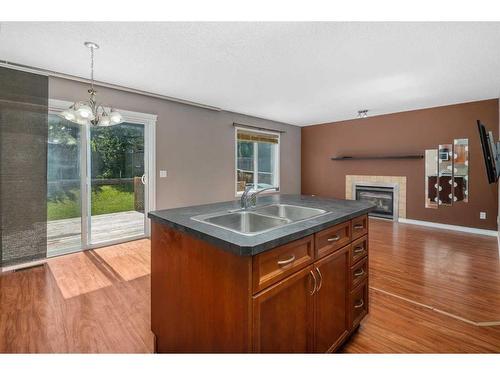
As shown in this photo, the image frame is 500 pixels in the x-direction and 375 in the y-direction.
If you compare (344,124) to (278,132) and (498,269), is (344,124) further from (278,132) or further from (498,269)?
(498,269)

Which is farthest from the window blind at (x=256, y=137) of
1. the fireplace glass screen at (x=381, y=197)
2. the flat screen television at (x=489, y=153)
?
the flat screen television at (x=489, y=153)

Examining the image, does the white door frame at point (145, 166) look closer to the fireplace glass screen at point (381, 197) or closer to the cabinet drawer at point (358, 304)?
the cabinet drawer at point (358, 304)

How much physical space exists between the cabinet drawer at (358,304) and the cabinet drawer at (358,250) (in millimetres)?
191

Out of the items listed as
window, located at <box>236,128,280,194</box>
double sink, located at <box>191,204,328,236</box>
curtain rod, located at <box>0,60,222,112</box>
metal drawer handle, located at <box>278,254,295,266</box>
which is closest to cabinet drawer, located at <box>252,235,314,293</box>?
metal drawer handle, located at <box>278,254,295,266</box>

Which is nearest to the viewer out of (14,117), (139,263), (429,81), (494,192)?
(14,117)

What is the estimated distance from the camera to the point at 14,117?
9.34 ft

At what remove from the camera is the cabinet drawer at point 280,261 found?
1017 millimetres

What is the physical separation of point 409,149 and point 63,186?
19.3ft

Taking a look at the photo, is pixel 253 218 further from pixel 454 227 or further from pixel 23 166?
pixel 454 227

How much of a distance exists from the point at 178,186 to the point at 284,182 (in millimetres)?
3023

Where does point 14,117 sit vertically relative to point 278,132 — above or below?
below

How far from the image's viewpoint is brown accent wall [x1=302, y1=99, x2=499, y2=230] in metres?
4.36
